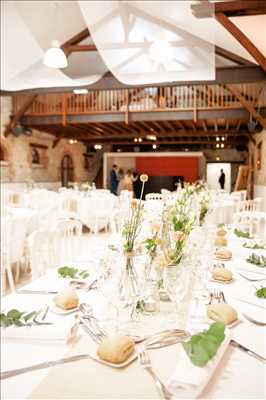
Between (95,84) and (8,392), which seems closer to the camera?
(8,392)

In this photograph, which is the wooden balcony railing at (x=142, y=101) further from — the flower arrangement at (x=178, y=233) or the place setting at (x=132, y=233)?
the flower arrangement at (x=178, y=233)

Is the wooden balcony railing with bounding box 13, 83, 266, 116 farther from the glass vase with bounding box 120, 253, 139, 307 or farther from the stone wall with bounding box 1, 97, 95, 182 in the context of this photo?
the glass vase with bounding box 120, 253, 139, 307

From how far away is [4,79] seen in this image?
4.72 metres

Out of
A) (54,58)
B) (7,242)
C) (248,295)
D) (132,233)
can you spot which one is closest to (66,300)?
(132,233)

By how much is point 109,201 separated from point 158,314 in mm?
6422

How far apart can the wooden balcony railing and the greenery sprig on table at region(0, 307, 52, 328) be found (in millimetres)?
8609

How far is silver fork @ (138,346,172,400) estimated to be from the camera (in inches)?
29.4

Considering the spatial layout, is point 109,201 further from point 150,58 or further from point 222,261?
point 222,261

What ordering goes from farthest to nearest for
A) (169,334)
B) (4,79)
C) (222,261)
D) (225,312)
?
(4,79) < (222,261) < (225,312) < (169,334)

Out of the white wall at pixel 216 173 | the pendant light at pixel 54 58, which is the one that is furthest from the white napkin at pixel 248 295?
the white wall at pixel 216 173

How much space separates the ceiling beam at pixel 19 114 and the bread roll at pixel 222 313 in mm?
9137

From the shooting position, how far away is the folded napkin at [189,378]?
0.75 m

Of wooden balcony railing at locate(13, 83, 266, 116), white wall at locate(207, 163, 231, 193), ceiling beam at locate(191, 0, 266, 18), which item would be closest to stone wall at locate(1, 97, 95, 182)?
wooden balcony railing at locate(13, 83, 266, 116)

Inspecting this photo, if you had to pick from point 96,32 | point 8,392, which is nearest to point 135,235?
point 8,392
